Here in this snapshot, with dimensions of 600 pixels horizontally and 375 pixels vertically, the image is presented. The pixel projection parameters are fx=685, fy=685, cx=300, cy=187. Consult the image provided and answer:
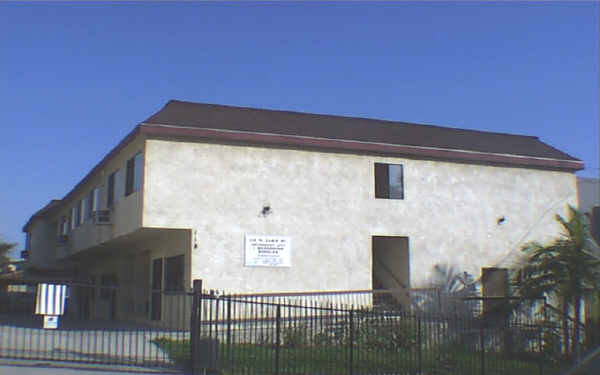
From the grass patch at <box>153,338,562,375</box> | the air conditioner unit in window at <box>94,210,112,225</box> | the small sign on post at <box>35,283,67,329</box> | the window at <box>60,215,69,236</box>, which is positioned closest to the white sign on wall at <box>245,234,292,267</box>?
the grass patch at <box>153,338,562,375</box>

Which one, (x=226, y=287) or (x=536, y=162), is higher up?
(x=536, y=162)

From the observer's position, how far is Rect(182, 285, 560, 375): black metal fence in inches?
513

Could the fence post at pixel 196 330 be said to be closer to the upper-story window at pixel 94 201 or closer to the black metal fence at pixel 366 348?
the black metal fence at pixel 366 348

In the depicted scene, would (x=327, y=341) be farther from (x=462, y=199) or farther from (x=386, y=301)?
(x=462, y=199)

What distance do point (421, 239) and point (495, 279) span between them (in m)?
3.52

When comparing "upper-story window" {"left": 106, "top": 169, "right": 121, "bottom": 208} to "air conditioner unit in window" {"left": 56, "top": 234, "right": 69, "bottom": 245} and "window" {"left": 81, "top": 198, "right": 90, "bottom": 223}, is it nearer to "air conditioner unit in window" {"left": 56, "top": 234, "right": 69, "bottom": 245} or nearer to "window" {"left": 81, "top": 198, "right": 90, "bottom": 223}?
"window" {"left": 81, "top": 198, "right": 90, "bottom": 223}

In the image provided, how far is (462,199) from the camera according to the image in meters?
23.8

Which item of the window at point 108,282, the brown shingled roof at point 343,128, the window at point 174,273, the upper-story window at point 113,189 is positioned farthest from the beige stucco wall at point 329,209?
the window at point 108,282

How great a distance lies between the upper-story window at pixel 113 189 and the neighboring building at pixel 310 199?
1.6 inches

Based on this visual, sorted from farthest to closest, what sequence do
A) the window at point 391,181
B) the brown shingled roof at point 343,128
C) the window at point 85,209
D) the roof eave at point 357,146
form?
1. the window at point 85,209
2. the window at point 391,181
3. the brown shingled roof at point 343,128
4. the roof eave at point 357,146

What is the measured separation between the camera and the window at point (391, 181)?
22922 millimetres

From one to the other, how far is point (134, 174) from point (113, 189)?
347 centimetres

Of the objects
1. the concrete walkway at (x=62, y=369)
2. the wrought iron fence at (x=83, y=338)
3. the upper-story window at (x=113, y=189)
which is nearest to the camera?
the concrete walkway at (x=62, y=369)

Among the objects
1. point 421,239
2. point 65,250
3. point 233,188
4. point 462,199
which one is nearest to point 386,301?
point 421,239
